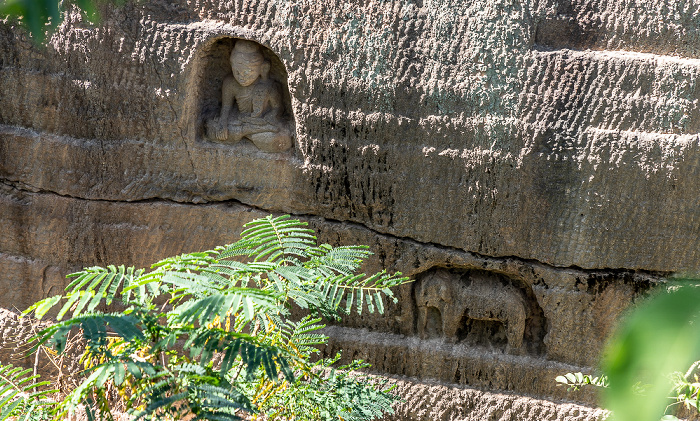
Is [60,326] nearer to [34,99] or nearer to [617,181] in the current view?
[34,99]

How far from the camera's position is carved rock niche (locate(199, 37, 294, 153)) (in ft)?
9.24

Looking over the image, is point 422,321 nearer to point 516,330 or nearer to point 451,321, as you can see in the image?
point 451,321

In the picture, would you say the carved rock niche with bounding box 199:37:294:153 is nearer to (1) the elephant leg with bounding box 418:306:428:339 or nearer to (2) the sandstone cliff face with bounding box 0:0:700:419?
(2) the sandstone cliff face with bounding box 0:0:700:419

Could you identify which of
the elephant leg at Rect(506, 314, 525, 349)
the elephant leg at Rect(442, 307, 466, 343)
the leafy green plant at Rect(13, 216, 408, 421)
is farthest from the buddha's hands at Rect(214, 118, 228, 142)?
the elephant leg at Rect(506, 314, 525, 349)

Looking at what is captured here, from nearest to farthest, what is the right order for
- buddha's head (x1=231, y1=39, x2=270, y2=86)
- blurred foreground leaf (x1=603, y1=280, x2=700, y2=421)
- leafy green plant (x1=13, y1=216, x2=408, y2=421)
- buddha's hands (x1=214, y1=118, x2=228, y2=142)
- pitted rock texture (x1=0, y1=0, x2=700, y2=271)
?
blurred foreground leaf (x1=603, y1=280, x2=700, y2=421) → leafy green plant (x1=13, y1=216, x2=408, y2=421) → pitted rock texture (x1=0, y1=0, x2=700, y2=271) → buddha's head (x1=231, y1=39, x2=270, y2=86) → buddha's hands (x1=214, y1=118, x2=228, y2=142)

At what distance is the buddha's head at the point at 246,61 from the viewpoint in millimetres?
2740

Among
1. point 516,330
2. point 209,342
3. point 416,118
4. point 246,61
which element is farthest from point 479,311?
point 209,342

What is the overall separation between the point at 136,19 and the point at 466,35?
1318 millimetres

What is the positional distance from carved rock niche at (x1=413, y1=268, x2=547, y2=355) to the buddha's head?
109 cm

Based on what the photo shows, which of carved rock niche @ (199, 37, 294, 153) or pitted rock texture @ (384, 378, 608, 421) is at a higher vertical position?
carved rock niche @ (199, 37, 294, 153)

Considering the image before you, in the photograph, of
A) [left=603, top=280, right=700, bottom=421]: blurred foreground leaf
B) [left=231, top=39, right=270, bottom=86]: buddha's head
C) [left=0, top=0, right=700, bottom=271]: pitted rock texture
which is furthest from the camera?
[left=231, top=39, right=270, bottom=86]: buddha's head

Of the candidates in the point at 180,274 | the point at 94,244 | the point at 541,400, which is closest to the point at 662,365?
the point at 180,274

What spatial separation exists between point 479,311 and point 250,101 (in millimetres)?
1275

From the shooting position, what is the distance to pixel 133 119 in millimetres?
2865
